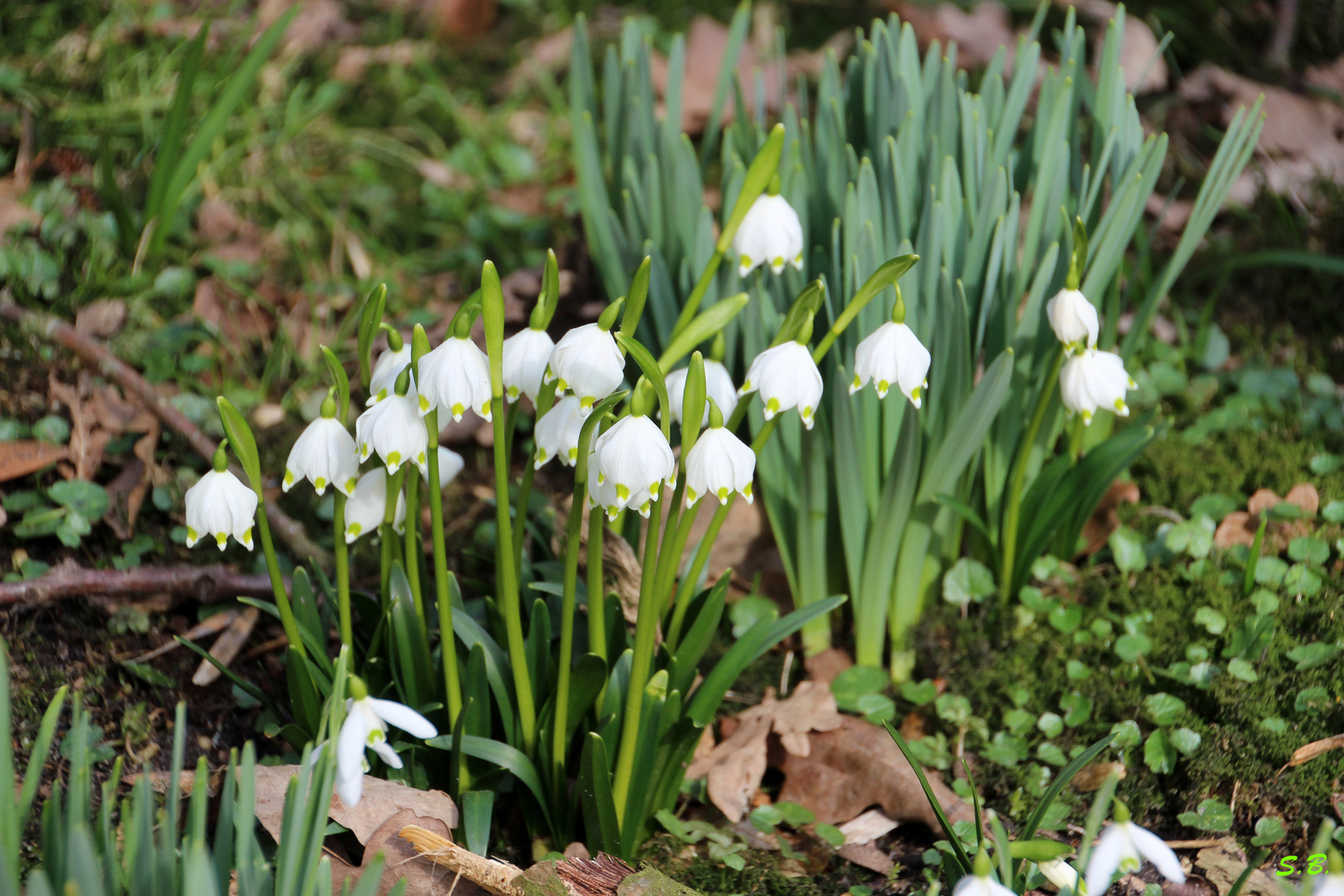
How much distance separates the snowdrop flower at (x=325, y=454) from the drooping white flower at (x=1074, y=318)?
98 cm

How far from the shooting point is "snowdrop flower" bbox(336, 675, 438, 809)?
3.40 ft

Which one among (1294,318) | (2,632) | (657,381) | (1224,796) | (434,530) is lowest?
(1224,796)

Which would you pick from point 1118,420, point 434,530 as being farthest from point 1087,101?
point 434,530

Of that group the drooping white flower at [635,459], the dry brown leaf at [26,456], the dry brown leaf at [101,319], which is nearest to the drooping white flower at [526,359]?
the drooping white flower at [635,459]

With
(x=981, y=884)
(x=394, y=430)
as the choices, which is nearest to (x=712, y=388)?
(x=394, y=430)

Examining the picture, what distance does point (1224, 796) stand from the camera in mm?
1532

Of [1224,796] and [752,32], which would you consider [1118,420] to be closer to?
[1224,796]

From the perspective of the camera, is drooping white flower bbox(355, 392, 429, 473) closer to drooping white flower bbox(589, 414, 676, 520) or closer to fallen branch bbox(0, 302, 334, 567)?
drooping white flower bbox(589, 414, 676, 520)

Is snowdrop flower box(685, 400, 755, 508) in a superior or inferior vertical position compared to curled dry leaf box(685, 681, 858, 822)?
superior

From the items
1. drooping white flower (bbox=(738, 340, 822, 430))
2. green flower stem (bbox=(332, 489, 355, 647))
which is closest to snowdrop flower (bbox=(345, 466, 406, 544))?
green flower stem (bbox=(332, 489, 355, 647))

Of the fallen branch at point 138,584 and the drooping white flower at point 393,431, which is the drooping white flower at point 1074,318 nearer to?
the drooping white flower at point 393,431

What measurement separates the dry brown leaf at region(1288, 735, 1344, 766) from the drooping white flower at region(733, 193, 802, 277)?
3.46 ft

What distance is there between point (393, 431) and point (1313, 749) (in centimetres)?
140

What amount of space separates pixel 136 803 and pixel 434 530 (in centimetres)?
44
